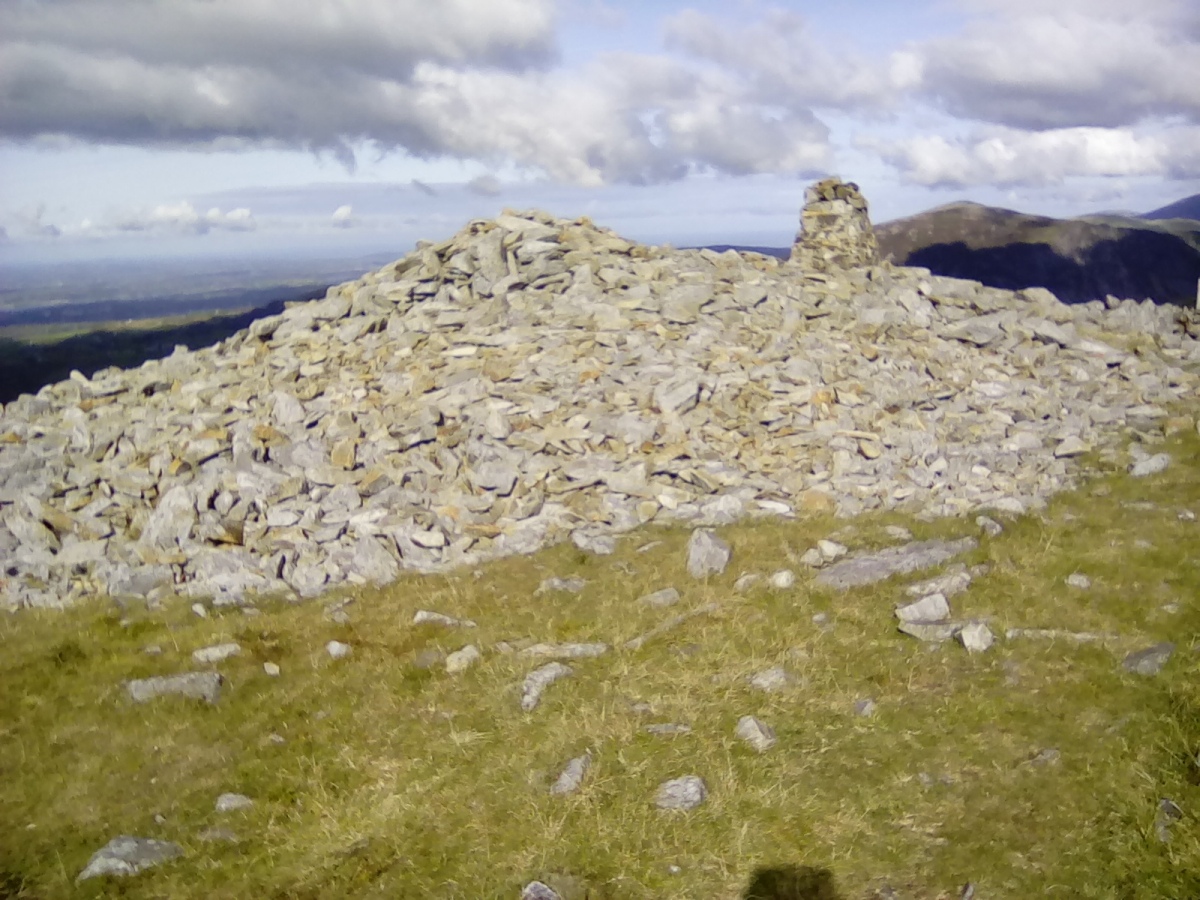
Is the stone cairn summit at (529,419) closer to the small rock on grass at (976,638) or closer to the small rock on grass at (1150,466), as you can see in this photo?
the small rock on grass at (1150,466)

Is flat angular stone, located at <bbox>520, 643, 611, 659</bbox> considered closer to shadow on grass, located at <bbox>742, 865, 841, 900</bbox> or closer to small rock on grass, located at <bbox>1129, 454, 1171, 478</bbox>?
shadow on grass, located at <bbox>742, 865, 841, 900</bbox>

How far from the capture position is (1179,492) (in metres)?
15.1

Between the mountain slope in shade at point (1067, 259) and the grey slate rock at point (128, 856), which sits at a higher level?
the mountain slope in shade at point (1067, 259)

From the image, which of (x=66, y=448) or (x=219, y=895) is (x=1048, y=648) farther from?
(x=66, y=448)

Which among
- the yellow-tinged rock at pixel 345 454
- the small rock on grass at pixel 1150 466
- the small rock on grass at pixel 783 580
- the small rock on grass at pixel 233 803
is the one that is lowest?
the small rock on grass at pixel 233 803

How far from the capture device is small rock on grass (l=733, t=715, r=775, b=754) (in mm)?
8695

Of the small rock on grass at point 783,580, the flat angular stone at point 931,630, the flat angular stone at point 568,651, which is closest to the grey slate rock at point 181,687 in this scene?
the flat angular stone at point 568,651

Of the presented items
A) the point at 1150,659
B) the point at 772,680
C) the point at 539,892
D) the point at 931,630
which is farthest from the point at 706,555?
the point at 539,892

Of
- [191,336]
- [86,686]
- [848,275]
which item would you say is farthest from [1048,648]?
[191,336]

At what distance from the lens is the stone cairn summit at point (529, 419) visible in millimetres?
15617

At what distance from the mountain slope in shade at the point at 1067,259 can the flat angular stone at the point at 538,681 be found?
571 ft

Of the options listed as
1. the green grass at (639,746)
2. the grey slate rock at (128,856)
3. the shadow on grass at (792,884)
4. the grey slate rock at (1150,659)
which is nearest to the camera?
the shadow on grass at (792,884)

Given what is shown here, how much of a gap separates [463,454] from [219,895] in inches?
433

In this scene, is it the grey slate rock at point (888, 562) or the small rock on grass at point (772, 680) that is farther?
the grey slate rock at point (888, 562)
